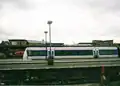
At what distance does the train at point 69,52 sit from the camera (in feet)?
181

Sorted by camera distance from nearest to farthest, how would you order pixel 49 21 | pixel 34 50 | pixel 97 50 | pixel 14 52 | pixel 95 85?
pixel 95 85
pixel 49 21
pixel 34 50
pixel 97 50
pixel 14 52

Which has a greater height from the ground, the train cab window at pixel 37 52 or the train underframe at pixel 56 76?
the train cab window at pixel 37 52

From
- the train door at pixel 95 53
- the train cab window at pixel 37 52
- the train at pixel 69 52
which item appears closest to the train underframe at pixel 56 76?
the train at pixel 69 52

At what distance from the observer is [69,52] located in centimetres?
5719

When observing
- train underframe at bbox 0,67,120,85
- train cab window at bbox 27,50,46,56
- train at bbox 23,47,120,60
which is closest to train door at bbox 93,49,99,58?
train at bbox 23,47,120,60

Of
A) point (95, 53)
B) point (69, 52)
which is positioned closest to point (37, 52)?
point (69, 52)

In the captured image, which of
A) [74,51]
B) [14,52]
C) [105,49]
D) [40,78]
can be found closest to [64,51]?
[74,51]

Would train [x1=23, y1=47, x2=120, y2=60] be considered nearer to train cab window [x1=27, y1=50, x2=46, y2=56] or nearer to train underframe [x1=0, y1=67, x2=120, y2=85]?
train cab window [x1=27, y1=50, x2=46, y2=56]

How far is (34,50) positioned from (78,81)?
101 feet

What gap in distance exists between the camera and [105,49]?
199 feet

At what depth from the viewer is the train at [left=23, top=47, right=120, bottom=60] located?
55.3 meters

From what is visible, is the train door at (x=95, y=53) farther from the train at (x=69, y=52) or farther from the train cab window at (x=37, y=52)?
the train cab window at (x=37, y=52)

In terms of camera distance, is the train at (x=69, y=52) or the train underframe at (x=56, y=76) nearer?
the train underframe at (x=56, y=76)

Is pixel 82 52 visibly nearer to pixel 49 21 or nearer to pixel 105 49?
pixel 105 49
